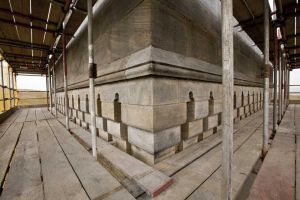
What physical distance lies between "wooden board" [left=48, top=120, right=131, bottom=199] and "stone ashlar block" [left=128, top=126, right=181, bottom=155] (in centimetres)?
76

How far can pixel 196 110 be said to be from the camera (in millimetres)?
3514

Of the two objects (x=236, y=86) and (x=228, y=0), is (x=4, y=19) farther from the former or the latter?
(x=236, y=86)

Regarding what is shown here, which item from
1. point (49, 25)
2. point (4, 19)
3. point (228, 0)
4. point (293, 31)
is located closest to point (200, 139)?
point (228, 0)

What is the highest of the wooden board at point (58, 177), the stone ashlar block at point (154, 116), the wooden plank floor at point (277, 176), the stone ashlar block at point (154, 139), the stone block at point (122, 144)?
the stone ashlar block at point (154, 116)

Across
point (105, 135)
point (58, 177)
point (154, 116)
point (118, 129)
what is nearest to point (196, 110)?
point (154, 116)

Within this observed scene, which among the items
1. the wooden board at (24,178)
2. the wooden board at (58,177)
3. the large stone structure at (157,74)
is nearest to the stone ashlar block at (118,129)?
the large stone structure at (157,74)

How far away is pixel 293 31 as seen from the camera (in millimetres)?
5445

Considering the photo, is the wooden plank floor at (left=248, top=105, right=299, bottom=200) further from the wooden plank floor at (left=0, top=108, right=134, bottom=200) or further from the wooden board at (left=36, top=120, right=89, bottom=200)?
the wooden board at (left=36, top=120, right=89, bottom=200)

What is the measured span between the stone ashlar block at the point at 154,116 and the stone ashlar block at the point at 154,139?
0.10 m

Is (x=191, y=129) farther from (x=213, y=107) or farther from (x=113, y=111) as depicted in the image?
(x=113, y=111)

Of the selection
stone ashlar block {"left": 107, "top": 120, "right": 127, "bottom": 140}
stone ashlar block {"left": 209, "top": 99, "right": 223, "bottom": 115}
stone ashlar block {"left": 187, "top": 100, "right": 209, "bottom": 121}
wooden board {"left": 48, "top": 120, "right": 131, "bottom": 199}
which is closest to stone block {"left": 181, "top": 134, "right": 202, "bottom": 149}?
stone ashlar block {"left": 187, "top": 100, "right": 209, "bottom": 121}

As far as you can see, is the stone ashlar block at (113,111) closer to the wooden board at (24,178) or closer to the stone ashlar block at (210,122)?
the wooden board at (24,178)

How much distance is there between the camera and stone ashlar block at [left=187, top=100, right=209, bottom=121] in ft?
11.3

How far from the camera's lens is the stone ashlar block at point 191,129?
129 inches
